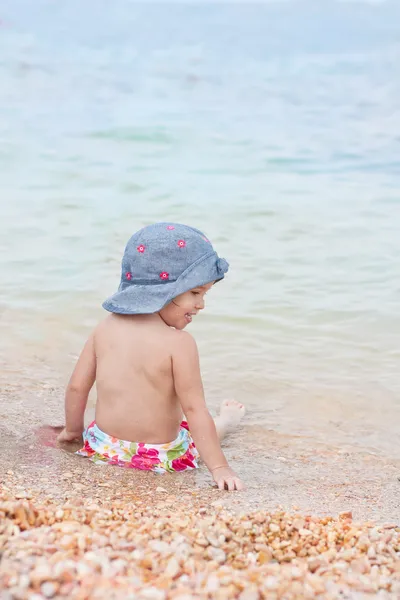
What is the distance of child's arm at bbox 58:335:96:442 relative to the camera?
11.1 feet

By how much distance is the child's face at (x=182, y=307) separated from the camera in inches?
129

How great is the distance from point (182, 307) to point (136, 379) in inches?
13.2

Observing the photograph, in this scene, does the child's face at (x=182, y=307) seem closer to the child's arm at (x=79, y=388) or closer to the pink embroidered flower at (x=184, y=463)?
the child's arm at (x=79, y=388)

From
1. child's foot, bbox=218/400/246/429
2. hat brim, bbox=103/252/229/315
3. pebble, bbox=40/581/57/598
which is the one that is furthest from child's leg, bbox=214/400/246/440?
pebble, bbox=40/581/57/598

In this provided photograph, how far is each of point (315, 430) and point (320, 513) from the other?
1400 millimetres

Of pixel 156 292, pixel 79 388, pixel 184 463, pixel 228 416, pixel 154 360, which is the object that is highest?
pixel 156 292

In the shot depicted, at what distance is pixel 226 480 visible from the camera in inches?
123

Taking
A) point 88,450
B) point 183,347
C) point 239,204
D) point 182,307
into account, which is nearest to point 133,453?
point 88,450

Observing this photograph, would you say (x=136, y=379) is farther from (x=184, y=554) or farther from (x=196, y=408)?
(x=184, y=554)

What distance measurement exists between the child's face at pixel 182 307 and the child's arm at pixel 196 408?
123 millimetres

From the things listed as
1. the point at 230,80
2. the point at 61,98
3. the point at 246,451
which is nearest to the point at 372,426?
the point at 246,451

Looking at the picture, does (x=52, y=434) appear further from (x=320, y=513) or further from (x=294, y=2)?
(x=294, y=2)

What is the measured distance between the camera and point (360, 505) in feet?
10.2

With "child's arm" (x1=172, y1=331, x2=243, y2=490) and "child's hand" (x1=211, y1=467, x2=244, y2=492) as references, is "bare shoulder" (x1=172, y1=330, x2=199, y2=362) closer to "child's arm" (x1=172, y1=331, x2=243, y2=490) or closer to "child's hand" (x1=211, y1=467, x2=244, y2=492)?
"child's arm" (x1=172, y1=331, x2=243, y2=490)
